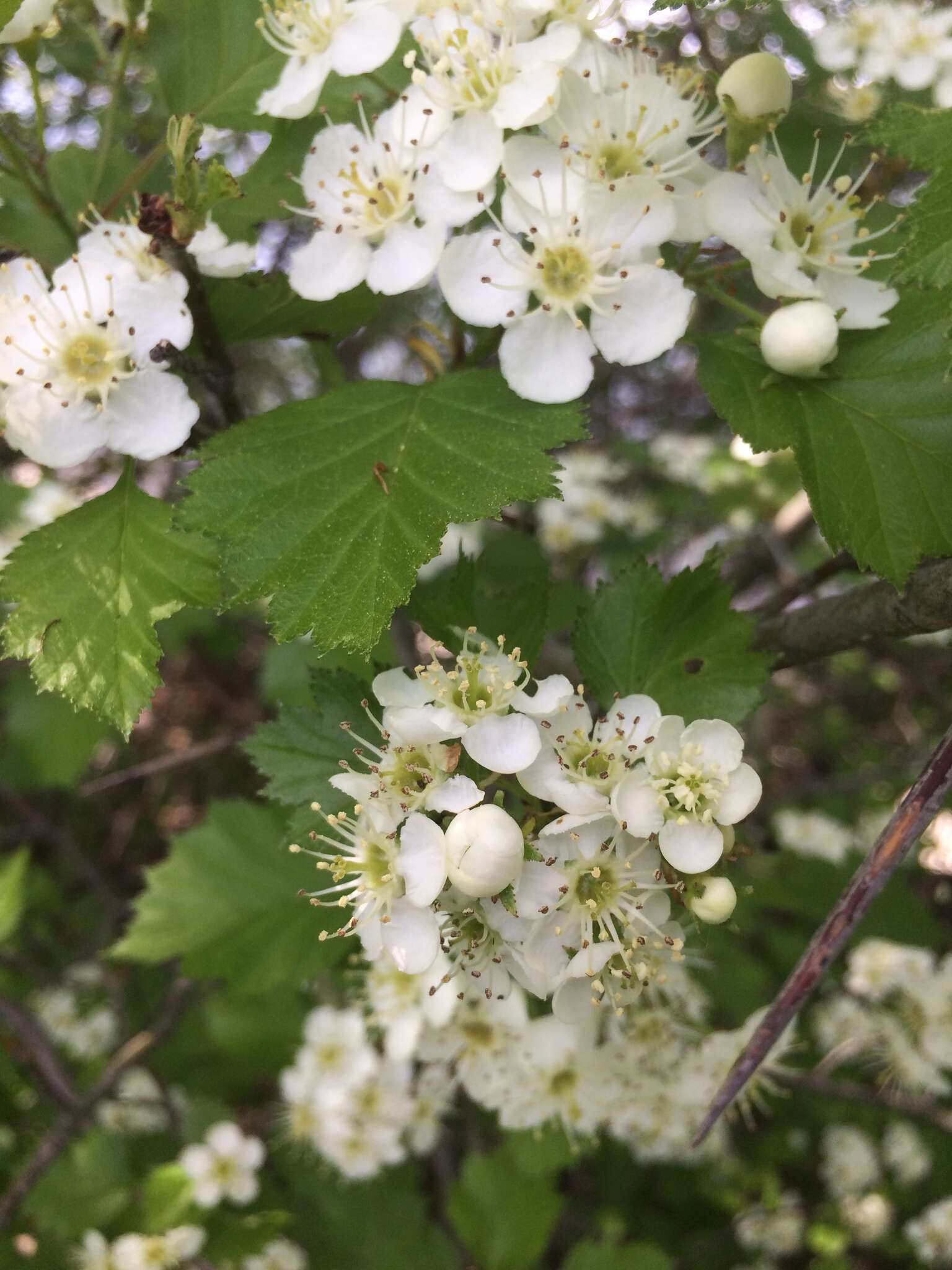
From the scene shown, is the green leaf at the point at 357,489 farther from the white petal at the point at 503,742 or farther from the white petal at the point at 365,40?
the white petal at the point at 365,40

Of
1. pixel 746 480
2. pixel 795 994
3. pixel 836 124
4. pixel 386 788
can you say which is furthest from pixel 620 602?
pixel 746 480

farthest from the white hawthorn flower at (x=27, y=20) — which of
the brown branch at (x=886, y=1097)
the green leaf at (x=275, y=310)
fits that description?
the brown branch at (x=886, y=1097)

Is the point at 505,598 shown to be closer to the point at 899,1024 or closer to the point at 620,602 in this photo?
the point at 620,602

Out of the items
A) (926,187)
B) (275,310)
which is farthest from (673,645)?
(275,310)

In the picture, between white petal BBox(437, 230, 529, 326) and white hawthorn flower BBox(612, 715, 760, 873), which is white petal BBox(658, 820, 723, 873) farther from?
white petal BBox(437, 230, 529, 326)

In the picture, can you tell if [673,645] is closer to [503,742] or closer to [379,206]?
[503,742]
